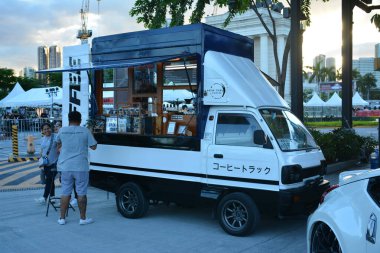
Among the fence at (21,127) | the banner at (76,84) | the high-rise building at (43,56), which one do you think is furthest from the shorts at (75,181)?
the high-rise building at (43,56)

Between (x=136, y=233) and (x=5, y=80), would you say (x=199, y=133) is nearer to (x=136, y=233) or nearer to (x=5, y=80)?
(x=136, y=233)

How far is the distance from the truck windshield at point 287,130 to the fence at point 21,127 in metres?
23.4

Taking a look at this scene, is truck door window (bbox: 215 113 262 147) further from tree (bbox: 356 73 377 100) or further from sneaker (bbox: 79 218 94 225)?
tree (bbox: 356 73 377 100)

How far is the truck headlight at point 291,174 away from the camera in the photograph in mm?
6309

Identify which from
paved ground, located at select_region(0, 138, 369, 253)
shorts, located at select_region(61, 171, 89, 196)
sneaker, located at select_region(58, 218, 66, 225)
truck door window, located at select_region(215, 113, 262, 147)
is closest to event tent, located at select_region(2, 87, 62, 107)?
paved ground, located at select_region(0, 138, 369, 253)

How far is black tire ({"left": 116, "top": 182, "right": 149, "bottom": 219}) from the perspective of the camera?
7.78 meters

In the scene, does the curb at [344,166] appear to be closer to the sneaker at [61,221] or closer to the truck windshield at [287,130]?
the truck windshield at [287,130]

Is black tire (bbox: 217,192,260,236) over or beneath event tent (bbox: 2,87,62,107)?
→ beneath

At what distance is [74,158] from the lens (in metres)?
7.32

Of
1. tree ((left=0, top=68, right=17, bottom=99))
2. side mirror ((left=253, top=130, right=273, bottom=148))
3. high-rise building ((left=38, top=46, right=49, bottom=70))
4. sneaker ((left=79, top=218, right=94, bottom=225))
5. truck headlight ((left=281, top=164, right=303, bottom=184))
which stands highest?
high-rise building ((left=38, top=46, right=49, bottom=70))

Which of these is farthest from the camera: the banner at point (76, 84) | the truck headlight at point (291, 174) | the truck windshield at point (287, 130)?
the banner at point (76, 84)

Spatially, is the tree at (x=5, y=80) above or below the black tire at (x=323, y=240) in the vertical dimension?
above

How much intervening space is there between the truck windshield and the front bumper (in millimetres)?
607

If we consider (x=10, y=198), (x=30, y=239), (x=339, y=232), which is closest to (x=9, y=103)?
(x=10, y=198)
